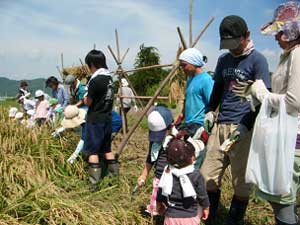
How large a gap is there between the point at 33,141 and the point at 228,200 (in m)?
2.22

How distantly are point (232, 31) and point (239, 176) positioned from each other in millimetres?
1071

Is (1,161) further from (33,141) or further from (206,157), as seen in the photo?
(206,157)

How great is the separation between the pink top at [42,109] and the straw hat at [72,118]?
1.87 metres

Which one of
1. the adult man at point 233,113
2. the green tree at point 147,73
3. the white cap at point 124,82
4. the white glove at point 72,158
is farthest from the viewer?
the green tree at point 147,73

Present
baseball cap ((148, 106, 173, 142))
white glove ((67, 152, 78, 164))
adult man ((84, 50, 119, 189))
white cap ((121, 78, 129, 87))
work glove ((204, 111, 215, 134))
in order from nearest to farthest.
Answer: baseball cap ((148, 106, 173, 142)) < work glove ((204, 111, 215, 134)) < adult man ((84, 50, 119, 189)) < white glove ((67, 152, 78, 164)) < white cap ((121, 78, 129, 87))

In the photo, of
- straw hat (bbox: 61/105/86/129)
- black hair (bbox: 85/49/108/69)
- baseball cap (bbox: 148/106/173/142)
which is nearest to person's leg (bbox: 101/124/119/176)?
straw hat (bbox: 61/105/86/129)

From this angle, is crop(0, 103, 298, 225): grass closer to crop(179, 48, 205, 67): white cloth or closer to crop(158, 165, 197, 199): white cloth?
crop(158, 165, 197, 199): white cloth

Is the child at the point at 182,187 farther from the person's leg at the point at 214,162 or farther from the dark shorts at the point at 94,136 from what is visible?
the dark shorts at the point at 94,136

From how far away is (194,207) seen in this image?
2.47m

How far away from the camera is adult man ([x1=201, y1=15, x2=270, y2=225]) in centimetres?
260

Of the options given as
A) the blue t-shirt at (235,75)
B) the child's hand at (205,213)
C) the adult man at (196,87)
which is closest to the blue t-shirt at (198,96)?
the adult man at (196,87)

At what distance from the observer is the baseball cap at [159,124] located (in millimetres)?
2725

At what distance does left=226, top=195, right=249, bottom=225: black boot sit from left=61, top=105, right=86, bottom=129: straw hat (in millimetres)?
2098

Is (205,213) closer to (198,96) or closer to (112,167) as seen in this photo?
(198,96)
